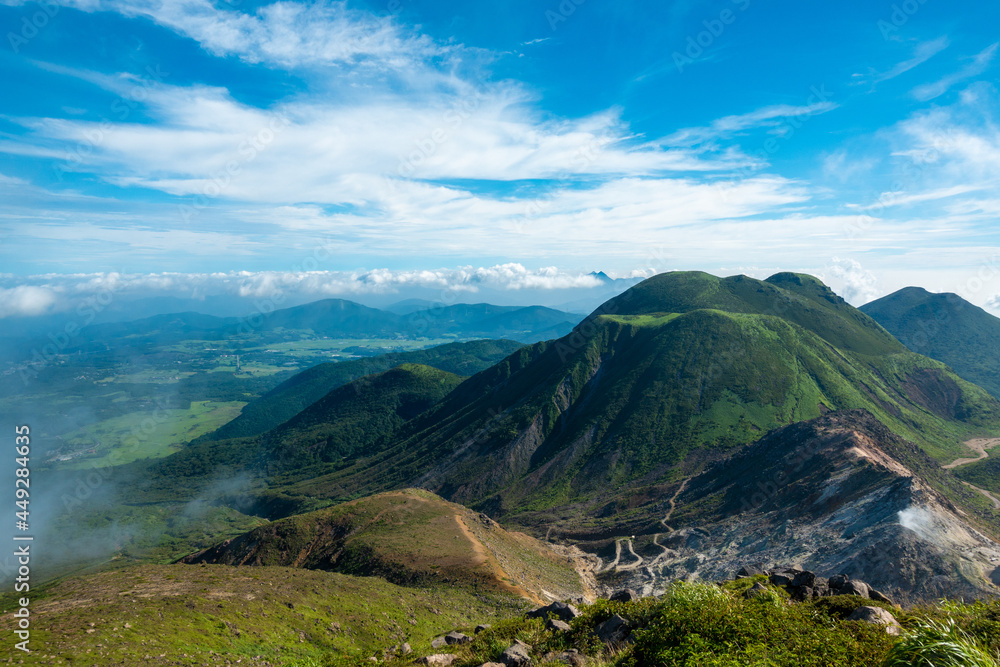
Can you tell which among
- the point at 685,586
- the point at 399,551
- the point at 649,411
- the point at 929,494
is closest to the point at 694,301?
the point at 649,411

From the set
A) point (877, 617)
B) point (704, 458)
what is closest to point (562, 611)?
point (877, 617)

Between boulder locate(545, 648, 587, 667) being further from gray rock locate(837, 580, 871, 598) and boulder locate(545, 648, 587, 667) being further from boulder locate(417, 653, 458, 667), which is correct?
gray rock locate(837, 580, 871, 598)

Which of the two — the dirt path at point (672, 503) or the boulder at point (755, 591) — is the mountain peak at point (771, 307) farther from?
the boulder at point (755, 591)

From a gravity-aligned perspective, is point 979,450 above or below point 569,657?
below

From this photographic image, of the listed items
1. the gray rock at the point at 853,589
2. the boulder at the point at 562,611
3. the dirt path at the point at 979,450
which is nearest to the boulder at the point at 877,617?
the gray rock at the point at 853,589

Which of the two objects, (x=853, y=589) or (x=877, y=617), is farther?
(x=853, y=589)

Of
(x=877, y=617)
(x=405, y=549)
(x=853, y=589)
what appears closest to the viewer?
(x=877, y=617)

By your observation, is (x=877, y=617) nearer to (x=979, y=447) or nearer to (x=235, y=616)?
(x=235, y=616)

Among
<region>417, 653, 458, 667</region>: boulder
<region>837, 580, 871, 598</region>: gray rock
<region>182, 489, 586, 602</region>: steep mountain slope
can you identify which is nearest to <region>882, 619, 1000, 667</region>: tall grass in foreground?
<region>837, 580, 871, 598</region>: gray rock
